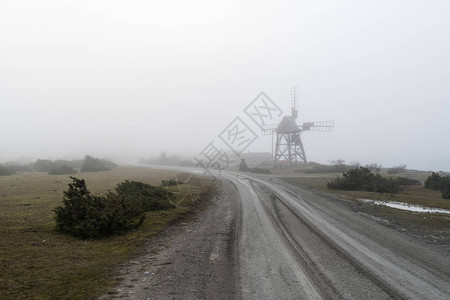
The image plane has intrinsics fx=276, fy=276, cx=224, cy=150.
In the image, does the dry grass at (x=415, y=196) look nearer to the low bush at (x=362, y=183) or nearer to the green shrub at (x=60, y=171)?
the low bush at (x=362, y=183)

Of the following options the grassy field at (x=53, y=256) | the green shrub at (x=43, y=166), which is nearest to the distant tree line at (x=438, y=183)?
the grassy field at (x=53, y=256)

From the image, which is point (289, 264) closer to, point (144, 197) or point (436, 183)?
point (144, 197)

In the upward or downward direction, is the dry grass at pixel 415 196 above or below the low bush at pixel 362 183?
below

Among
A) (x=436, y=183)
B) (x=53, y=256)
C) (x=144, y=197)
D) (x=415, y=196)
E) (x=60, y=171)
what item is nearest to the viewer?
(x=53, y=256)

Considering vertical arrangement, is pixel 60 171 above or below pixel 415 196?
below

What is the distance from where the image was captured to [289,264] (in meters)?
6.80

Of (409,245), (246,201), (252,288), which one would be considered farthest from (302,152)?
(252,288)

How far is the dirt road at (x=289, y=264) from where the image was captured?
5.33 metres

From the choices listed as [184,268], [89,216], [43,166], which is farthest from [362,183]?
[43,166]

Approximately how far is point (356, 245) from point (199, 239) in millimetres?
4974

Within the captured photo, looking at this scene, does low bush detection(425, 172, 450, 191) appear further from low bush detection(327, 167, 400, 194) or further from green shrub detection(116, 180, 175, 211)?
green shrub detection(116, 180, 175, 211)

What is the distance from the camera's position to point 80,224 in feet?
31.1

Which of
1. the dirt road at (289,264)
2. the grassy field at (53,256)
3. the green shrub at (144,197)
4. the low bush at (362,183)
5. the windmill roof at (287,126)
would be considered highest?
the windmill roof at (287,126)

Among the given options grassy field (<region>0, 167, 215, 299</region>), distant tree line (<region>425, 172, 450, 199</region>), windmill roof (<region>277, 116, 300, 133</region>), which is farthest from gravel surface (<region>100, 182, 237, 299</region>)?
windmill roof (<region>277, 116, 300, 133</region>)
